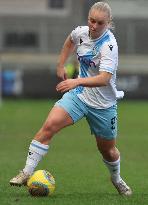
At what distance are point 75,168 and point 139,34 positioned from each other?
34.4 metres

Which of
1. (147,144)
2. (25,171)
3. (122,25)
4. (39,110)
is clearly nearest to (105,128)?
(25,171)

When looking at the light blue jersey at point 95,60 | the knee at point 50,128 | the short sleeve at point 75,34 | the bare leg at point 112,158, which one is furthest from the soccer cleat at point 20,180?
the short sleeve at point 75,34

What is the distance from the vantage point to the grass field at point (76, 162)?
10.7 m

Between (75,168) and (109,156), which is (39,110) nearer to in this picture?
(75,168)

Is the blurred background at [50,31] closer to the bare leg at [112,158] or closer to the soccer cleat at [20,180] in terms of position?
the bare leg at [112,158]

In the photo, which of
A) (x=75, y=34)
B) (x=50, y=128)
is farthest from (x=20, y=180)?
(x=75, y=34)

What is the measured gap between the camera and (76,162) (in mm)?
16469

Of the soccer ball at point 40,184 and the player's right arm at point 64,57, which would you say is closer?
the soccer ball at point 40,184

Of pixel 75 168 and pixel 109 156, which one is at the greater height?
pixel 109 156

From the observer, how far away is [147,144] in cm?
2106

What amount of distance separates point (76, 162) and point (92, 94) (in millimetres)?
5843

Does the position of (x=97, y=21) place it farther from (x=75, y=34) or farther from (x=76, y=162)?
(x=76, y=162)

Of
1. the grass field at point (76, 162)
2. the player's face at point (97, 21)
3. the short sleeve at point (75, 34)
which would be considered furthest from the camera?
the short sleeve at point (75, 34)

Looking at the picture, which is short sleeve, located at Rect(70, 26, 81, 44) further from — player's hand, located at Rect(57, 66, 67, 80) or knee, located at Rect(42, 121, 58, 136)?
knee, located at Rect(42, 121, 58, 136)
